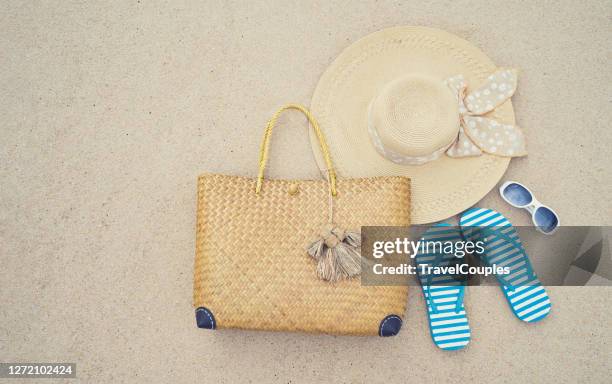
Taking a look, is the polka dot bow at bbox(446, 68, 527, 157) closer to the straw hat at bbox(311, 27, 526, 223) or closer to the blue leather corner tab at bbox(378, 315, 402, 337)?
the straw hat at bbox(311, 27, 526, 223)

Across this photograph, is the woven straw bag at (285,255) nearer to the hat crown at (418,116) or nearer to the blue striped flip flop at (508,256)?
the hat crown at (418,116)

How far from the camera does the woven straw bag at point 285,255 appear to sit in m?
1.15

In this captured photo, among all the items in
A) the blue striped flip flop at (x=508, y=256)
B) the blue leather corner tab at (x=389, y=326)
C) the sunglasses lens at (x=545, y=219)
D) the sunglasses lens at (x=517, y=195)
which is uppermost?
Result: the sunglasses lens at (x=517, y=195)

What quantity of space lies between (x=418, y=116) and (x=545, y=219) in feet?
1.74

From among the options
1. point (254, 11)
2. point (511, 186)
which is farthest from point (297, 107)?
point (511, 186)

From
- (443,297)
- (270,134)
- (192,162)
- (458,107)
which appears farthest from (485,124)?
(192,162)

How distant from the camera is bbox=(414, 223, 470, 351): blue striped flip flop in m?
1.29

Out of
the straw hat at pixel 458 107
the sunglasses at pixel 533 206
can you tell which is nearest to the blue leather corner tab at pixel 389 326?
the straw hat at pixel 458 107

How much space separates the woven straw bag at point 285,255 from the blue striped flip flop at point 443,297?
6.4 inches

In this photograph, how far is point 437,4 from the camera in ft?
4.71

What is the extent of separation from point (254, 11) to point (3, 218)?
3.27 ft

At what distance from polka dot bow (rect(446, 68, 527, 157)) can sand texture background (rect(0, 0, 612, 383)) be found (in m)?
0.11

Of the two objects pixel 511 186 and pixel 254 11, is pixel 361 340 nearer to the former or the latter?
pixel 511 186

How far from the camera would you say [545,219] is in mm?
1337
